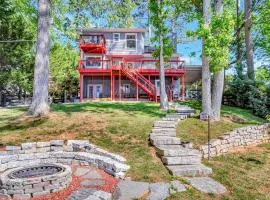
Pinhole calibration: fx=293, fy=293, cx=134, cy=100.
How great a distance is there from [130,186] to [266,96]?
14.3 m

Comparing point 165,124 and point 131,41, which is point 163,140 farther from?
point 131,41

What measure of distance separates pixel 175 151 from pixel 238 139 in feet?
12.5

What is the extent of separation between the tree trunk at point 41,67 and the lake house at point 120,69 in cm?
986

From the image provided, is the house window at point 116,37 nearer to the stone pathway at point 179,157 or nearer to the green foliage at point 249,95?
the green foliage at point 249,95

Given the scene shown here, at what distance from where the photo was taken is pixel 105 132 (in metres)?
11.1

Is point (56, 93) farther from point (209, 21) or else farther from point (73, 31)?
point (209, 21)

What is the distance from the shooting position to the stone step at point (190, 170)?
7.68 metres

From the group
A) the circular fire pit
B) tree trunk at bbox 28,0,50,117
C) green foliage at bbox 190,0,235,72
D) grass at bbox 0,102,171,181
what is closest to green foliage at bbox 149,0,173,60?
green foliage at bbox 190,0,235,72

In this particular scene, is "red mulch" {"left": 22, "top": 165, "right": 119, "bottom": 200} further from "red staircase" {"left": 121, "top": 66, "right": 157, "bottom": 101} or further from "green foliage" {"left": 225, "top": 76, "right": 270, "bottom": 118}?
"red staircase" {"left": 121, "top": 66, "right": 157, "bottom": 101}

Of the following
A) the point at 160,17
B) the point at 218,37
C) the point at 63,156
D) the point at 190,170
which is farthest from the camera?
the point at 160,17

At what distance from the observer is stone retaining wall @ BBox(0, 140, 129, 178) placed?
787cm

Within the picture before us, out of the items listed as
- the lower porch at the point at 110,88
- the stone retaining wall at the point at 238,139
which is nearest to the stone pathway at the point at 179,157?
the stone retaining wall at the point at 238,139

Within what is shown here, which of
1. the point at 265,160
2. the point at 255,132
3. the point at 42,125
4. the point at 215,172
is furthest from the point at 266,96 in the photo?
the point at 42,125

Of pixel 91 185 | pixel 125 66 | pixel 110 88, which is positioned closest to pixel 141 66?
pixel 125 66
